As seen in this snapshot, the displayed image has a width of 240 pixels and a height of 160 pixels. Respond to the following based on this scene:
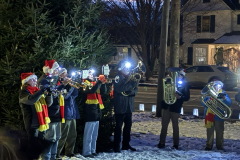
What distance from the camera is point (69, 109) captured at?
23.0 ft

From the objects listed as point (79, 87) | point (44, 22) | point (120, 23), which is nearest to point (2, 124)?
point (79, 87)

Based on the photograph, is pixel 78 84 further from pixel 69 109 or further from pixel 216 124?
pixel 216 124

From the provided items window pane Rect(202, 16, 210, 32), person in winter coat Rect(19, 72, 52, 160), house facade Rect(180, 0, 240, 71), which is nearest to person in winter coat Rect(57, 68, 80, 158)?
person in winter coat Rect(19, 72, 52, 160)

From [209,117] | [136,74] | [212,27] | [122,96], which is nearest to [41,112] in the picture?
[122,96]

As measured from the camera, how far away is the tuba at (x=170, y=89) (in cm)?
845

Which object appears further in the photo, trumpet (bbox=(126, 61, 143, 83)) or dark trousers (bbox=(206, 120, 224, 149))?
dark trousers (bbox=(206, 120, 224, 149))

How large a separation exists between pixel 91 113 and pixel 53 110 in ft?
2.74

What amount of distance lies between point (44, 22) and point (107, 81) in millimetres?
1598

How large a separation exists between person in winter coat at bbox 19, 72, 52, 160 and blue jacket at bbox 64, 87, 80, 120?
49 centimetres

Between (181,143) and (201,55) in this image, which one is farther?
(201,55)

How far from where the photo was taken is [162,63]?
1341 cm

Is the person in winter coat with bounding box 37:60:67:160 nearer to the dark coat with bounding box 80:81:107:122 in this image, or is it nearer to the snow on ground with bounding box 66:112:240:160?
the dark coat with bounding box 80:81:107:122

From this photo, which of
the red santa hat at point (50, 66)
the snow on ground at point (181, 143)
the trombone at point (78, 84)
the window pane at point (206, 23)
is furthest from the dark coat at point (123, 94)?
the window pane at point (206, 23)

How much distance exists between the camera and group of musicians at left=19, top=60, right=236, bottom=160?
6.37 meters
